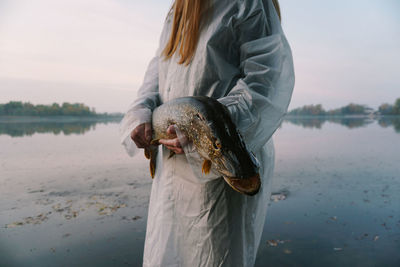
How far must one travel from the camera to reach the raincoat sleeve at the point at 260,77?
4.78ft

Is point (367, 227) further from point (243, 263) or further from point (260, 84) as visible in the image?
point (260, 84)

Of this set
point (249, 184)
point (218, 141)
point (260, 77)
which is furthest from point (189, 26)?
point (249, 184)

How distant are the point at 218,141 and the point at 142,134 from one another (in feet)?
2.76

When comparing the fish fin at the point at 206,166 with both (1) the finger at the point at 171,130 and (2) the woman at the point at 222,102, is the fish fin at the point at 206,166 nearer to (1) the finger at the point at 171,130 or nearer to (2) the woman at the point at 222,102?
(2) the woman at the point at 222,102

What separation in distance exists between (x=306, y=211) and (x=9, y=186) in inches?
385

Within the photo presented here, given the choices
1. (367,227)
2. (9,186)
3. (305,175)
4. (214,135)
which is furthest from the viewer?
(305,175)

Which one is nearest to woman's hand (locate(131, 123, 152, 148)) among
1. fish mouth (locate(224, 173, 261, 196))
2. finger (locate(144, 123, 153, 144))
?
finger (locate(144, 123, 153, 144))

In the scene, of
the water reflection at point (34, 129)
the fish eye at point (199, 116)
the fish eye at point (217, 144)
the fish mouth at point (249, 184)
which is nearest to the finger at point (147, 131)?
the fish eye at point (199, 116)

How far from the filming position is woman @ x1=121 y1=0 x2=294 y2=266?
1.52 meters

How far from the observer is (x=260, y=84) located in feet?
4.91

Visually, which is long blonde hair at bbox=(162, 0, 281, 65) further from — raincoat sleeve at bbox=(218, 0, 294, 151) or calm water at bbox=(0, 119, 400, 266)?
calm water at bbox=(0, 119, 400, 266)

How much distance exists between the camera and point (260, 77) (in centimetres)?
150

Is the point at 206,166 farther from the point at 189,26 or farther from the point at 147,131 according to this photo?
the point at 189,26

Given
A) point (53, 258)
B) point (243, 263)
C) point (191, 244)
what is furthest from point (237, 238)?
point (53, 258)
